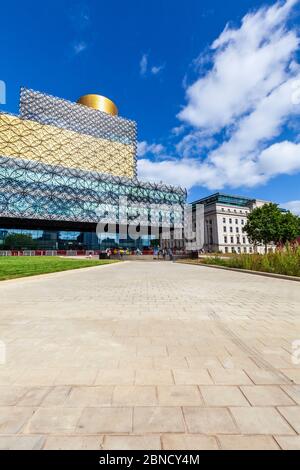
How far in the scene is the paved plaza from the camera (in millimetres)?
1939

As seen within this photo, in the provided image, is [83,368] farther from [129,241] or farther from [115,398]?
[129,241]

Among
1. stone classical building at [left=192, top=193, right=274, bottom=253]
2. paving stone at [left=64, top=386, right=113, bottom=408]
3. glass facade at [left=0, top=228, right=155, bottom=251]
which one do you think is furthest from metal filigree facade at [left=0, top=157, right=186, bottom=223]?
paving stone at [left=64, top=386, right=113, bottom=408]

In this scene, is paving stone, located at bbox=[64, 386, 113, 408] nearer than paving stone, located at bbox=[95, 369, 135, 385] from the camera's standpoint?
Yes

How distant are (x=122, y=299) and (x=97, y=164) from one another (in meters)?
76.2

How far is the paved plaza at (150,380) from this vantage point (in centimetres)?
194

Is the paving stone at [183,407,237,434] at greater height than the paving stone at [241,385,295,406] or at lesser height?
greater

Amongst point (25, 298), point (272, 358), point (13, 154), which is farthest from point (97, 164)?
point (272, 358)

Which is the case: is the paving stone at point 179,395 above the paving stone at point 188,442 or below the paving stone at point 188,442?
below

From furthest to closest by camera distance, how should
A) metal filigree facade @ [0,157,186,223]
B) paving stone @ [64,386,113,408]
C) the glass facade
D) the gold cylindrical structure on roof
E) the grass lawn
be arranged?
the gold cylindrical structure on roof
the glass facade
metal filigree facade @ [0,157,186,223]
the grass lawn
paving stone @ [64,386,113,408]

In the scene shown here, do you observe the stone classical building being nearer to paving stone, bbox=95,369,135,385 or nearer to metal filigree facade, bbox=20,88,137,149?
metal filigree facade, bbox=20,88,137,149

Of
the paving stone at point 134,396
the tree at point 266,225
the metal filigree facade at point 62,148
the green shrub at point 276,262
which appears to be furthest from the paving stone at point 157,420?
the metal filigree facade at point 62,148

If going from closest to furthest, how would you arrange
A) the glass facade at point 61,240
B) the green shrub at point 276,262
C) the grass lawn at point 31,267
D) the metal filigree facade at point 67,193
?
1. the green shrub at point 276,262
2. the grass lawn at point 31,267
3. the metal filigree facade at point 67,193
4. the glass facade at point 61,240

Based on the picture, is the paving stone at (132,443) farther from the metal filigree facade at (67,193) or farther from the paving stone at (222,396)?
the metal filigree facade at (67,193)

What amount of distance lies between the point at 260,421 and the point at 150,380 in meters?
1.21
